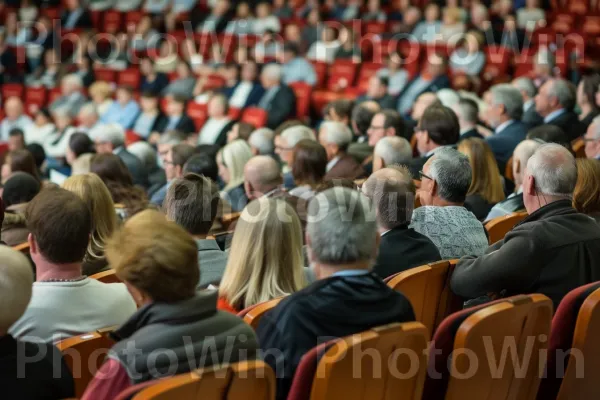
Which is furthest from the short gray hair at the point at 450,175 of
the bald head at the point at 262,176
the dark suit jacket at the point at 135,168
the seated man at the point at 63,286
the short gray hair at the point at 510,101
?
the dark suit jacket at the point at 135,168

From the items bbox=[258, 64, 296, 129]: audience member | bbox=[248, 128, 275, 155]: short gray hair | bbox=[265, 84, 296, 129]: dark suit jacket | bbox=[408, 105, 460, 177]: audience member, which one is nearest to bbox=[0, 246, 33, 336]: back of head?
bbox=[408, 105, 460, 177]: audience member

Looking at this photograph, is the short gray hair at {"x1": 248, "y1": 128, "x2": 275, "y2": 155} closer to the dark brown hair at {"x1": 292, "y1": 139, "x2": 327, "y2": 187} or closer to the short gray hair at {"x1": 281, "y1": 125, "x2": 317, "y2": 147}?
the short gray hair at {"x1": 281, "y1": 125, "x2": 317, "y2": 147}

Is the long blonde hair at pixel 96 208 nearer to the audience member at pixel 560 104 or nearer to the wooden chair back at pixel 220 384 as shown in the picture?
the wooden chair back at pixel 220 384

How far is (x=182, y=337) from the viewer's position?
83.9 inches

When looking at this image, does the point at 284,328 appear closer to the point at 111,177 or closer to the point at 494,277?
the point at 494,277

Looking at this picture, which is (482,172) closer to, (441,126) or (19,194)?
(441,126)

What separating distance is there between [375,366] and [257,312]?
1.34 feet

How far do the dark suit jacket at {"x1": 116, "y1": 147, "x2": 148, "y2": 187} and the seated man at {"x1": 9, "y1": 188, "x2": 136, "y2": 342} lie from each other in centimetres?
394

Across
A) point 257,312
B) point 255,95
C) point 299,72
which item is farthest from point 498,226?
point 299,72

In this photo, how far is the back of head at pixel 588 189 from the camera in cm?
344

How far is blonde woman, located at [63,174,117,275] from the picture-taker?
355 centimetres

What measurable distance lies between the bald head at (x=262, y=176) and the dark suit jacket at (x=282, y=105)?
4.47 meters

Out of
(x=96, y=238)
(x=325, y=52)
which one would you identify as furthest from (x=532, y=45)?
(x=96, y=238)

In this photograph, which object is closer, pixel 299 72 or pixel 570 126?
pixel 570 126
